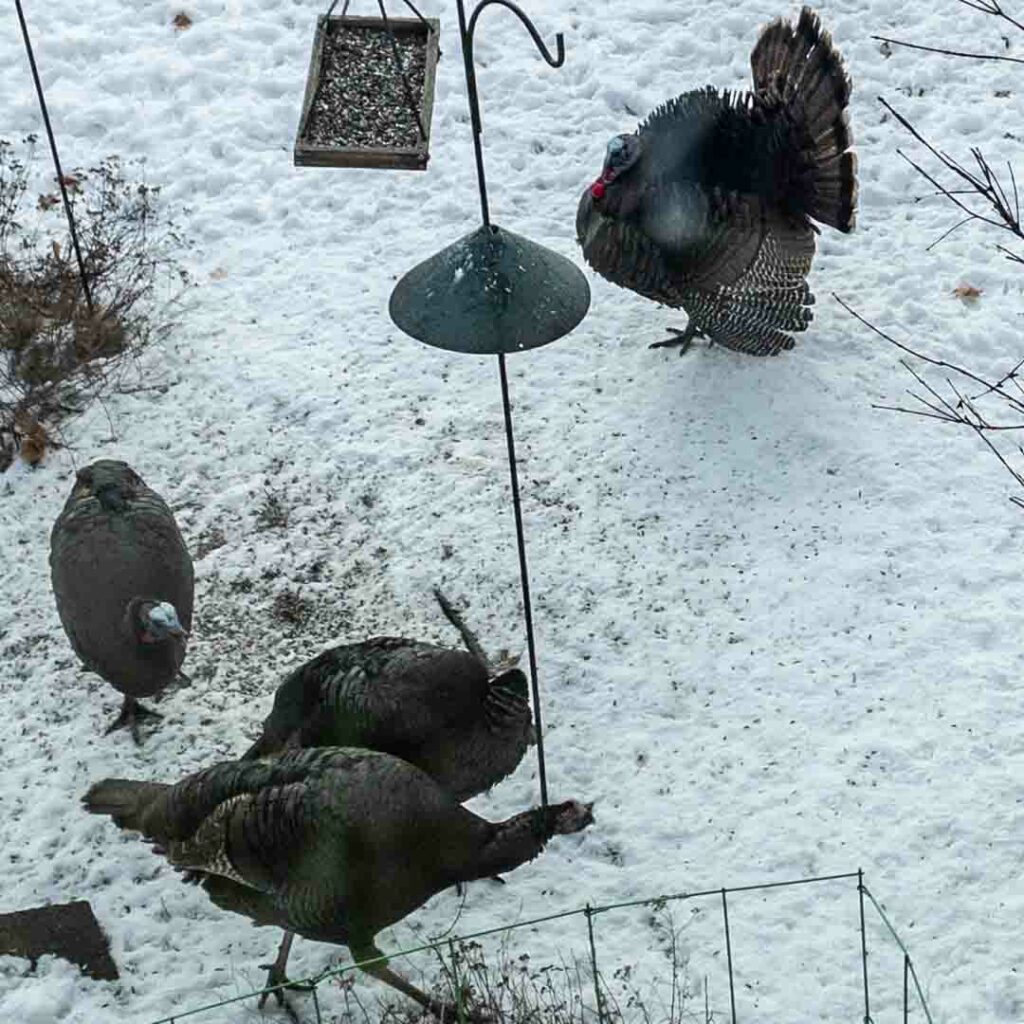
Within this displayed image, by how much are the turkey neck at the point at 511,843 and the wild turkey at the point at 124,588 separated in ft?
4.94

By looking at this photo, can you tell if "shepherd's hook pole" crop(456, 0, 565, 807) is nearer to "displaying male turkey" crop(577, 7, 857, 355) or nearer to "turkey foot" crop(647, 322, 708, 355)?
"displaying male turkey" crop(577, 7, 857, 355)

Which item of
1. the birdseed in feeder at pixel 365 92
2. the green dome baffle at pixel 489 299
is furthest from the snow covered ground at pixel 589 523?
the green dome baffle at pixel 489 299

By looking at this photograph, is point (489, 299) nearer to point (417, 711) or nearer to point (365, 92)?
point (417, 711)

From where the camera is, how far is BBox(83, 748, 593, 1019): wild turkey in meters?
5.15

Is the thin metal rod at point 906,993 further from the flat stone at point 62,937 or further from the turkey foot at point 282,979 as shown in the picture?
the flat stone at point 62,937

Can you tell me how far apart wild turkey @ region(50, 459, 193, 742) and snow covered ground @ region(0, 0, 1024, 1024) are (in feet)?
1.31

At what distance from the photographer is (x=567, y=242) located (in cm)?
840

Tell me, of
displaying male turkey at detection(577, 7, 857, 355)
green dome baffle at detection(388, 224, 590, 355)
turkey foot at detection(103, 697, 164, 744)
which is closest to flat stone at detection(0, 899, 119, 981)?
turkey foot at detection(103, 697, 164, 744)

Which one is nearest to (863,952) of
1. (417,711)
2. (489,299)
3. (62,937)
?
(417,711)

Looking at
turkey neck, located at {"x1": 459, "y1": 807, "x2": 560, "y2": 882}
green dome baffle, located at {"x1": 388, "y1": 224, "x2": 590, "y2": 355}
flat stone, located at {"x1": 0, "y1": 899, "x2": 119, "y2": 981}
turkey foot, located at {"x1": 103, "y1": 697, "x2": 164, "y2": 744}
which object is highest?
green dome baffle, located at {"x1": 388, "y1": 224, "x2": 590, "y2": 355}

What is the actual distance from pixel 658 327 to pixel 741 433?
0.82 m

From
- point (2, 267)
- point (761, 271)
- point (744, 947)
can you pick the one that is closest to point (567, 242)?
point (761, 271)

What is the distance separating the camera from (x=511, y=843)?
5.29 m

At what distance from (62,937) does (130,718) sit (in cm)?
99
